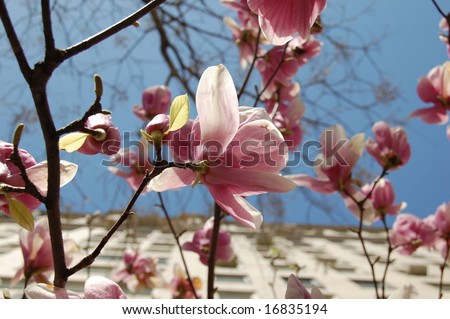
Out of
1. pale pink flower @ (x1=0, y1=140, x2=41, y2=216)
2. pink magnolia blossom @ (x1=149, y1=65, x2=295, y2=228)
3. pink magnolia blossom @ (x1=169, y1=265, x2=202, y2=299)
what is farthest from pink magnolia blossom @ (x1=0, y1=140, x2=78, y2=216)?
pink magnolia blossom @ (x1=169, y1=265, x2=202, y2=299)

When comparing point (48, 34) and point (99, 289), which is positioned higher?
point (48, 34)

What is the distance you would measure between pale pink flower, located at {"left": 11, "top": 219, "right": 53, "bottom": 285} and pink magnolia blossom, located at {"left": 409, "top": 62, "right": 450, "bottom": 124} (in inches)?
59.6

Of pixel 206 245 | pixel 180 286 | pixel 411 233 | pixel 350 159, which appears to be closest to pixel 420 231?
pixel 411 233

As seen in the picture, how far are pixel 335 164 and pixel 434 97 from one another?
2.08 ft

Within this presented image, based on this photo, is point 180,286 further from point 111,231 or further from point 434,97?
point 111,231

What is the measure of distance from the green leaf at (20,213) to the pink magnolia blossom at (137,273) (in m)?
2.09

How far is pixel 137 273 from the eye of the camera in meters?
2.90

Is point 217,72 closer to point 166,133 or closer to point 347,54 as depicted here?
point 166,133

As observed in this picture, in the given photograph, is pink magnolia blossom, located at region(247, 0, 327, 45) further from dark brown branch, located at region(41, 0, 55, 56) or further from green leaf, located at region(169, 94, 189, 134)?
dark brown branch, located at region(41, 0, 55, 56)

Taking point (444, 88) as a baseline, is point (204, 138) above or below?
below

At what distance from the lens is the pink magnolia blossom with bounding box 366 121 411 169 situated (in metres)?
1.80
